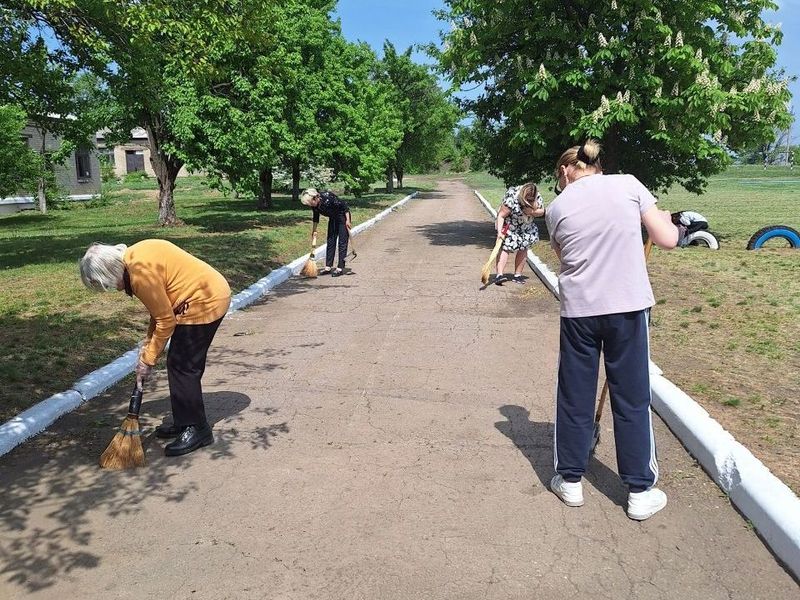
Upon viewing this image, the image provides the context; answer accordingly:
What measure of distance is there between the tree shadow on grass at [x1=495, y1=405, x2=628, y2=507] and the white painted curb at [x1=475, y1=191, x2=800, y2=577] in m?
0.54

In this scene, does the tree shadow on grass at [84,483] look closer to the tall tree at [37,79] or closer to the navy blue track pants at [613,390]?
the navy blue track pants at [613,390]

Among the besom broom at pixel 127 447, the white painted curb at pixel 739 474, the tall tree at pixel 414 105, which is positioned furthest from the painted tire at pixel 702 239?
the tall tree at pixel 414 105

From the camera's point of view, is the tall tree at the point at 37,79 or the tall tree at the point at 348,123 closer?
the tall tree at the point at 37,79

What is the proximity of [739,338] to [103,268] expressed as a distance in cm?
553

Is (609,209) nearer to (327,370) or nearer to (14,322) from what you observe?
(327,370)

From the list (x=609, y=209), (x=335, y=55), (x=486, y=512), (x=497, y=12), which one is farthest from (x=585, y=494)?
(x=335, y=55)

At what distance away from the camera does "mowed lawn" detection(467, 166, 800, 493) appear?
14.0 feet

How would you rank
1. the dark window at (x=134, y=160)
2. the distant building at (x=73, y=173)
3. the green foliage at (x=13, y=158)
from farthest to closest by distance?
the dark window at (x=134, y=160) < the distant building at (x=73, y=173) < the green foliage at (x=13, y=158)

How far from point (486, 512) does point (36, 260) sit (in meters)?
11.9

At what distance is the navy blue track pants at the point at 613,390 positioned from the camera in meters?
3.32

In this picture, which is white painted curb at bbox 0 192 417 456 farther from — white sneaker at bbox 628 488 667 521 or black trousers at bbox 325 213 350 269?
black trousers at bbox 325 213 350 269

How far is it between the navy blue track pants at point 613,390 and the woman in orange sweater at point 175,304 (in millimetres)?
2135

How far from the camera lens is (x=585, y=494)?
3.66m

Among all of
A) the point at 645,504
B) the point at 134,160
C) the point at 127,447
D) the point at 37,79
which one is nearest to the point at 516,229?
the point at 645,504
